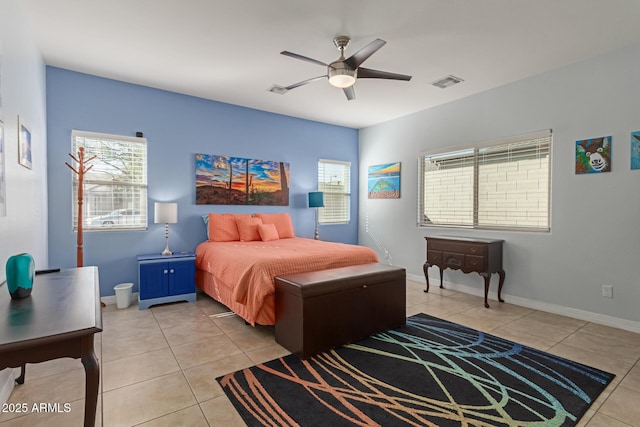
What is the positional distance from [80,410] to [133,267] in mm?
2527

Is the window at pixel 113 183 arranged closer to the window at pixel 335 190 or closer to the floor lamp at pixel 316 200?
the floor lamp at pixel 316 200

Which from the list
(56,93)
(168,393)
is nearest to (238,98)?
(56,93)

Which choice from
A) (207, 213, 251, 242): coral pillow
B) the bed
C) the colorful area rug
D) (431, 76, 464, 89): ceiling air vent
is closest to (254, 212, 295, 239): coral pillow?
the bed

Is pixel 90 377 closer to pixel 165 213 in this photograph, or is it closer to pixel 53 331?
pixel 53 331

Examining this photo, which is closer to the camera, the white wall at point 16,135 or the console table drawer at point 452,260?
the white wall at point 16,135

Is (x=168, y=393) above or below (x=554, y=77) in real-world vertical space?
below

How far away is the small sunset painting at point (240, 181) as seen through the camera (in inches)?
186

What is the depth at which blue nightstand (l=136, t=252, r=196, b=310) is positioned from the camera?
381 cm

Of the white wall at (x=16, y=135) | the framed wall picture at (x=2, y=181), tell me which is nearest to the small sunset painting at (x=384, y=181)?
the white wall at (x=16, y=135)

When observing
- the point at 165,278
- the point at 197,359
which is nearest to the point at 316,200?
the point at 165,278

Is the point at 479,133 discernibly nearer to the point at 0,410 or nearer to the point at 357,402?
the point at 357,402

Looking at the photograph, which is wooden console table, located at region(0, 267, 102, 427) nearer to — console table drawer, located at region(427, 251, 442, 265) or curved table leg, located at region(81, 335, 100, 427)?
curved table leg, located at region(81, 335, 100, 427)

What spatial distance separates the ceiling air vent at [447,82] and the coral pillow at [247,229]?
10.0 ft

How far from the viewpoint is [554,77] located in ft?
12.2
